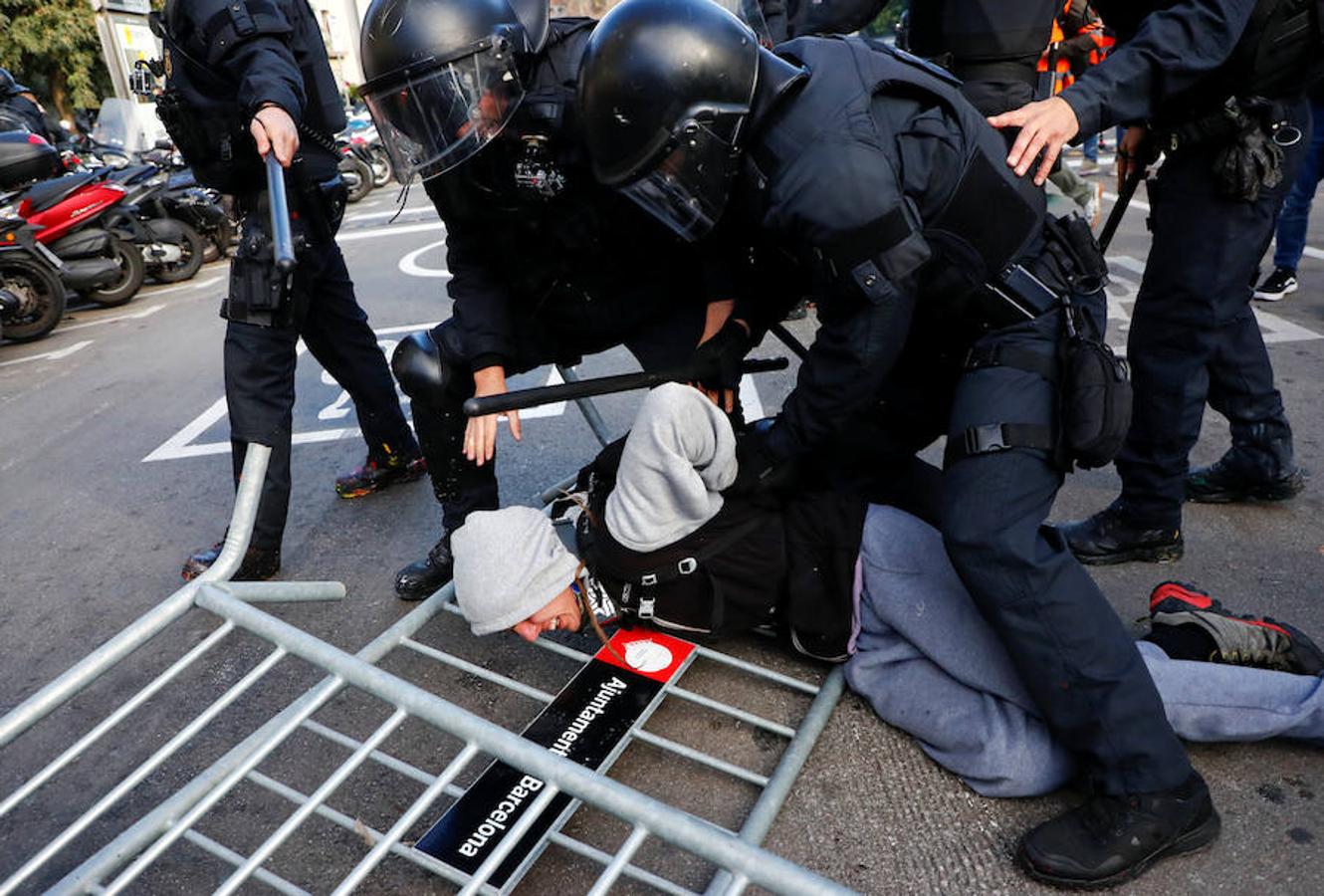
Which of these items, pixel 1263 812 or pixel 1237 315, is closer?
pixel 1263 812

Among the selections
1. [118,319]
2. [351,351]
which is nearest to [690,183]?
[351,351]

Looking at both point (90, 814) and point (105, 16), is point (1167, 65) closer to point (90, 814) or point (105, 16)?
point (90, 814)

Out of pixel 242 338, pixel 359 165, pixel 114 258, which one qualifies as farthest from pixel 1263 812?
pixel 359 165

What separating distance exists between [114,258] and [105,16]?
12.8 metres

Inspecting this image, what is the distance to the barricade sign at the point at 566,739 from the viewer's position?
5.20 feet

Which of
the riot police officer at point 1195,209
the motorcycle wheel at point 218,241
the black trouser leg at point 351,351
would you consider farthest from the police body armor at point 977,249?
the motorcycle wheel at point 218,241

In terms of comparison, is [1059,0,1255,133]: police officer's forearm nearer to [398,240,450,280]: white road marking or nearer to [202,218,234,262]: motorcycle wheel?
[398,240,450,280]: white road marking

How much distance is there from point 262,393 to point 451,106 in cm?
117

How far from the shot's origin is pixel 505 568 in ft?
5.89

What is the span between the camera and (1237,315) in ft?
7.77

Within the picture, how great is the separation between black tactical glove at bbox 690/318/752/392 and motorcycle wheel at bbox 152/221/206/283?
6777mm

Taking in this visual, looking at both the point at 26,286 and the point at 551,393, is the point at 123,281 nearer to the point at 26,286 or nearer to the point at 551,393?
the point at 26,286

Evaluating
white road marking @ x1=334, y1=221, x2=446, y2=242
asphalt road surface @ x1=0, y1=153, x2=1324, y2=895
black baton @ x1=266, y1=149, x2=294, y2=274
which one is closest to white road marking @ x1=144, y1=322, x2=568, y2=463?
asphalt road surface @ x1=0, y1=153, x2=1324, y2=895

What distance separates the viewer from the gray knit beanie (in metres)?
1.79
